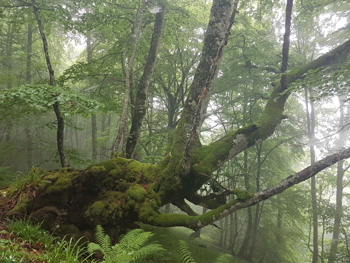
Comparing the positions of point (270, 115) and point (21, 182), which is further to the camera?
point (270, 115)

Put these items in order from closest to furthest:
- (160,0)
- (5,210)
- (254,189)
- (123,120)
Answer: (5,210), (123,120), (160,0), (254,189)

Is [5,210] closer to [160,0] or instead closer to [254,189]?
[160,0]

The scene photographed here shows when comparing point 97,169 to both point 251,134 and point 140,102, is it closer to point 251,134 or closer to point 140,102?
point 140,102

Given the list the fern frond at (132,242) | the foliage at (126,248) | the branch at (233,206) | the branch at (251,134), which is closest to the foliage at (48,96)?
the foliage at (126,248)

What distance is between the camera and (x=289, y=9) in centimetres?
392

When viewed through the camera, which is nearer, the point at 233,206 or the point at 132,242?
the point at 132,242

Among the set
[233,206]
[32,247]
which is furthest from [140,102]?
[32,247]


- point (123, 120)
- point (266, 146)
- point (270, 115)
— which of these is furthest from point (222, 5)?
point (266, 146)

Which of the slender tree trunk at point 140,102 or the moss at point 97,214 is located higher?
the slender tree trunk at point 140,102

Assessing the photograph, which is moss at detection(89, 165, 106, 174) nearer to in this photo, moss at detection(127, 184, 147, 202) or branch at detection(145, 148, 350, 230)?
moss at detection(127, 184, 147, 202)

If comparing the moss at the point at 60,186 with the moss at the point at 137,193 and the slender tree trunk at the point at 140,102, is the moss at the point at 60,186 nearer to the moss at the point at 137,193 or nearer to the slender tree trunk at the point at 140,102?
the moss at the point at 137,193

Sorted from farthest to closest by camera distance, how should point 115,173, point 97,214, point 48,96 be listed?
point 115,173
point 97,214
point 48,96

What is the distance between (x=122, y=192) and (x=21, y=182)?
7.45 ft

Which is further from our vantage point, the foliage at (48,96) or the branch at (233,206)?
the branch at (233,206)
